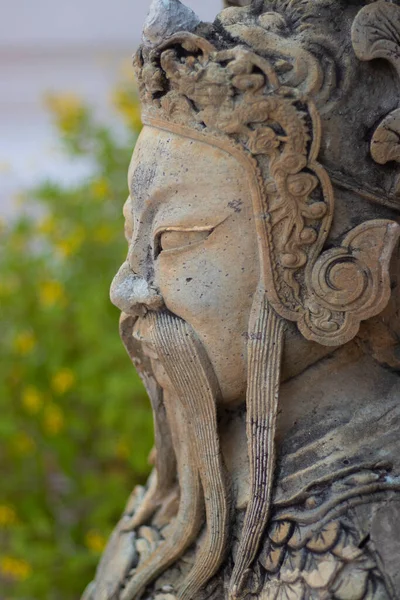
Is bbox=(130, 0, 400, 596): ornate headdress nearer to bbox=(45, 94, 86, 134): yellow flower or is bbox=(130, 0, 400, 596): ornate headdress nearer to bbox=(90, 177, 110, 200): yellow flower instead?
bbox=(90, 177, 110, 200): yellow flower

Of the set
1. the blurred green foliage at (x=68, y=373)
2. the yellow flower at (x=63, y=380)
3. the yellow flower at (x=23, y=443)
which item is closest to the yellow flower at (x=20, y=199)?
the blurred green foliage at (x=68, y=373)

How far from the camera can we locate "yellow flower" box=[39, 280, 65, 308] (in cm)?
296

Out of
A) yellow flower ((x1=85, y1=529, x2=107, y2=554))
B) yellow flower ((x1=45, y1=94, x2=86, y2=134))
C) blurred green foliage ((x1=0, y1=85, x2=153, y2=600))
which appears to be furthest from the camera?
yellow flower ((x1=45, y1=94, x2=86, y2=134))

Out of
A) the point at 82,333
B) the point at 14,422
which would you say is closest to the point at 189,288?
the point at 82,333

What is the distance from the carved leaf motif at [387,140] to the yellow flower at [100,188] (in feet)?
5.31

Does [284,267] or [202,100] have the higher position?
[202,100]

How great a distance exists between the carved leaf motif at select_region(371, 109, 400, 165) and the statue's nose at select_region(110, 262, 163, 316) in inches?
15.9

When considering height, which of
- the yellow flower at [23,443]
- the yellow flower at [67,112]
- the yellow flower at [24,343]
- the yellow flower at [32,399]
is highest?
the yellow flower at [67,112]

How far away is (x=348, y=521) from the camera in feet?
4.69

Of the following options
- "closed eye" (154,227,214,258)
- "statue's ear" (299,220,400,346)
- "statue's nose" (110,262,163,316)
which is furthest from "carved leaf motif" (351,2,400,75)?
"statue's nose" (110,262,163,316)

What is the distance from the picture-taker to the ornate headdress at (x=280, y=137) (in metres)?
1.42

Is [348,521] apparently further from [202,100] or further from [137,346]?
[202,100]

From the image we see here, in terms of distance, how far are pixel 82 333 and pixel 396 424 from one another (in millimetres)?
1538

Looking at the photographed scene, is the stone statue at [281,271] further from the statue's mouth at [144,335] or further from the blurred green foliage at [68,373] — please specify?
the blurred green foliage at [68,373]
